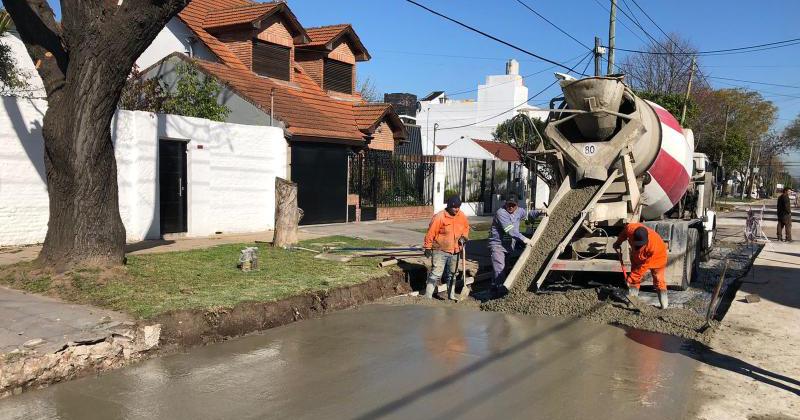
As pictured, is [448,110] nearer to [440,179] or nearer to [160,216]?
[440,179]

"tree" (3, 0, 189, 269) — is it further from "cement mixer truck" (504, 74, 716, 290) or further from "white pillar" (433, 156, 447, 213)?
"white pillar" (433, 156, 447, 213)

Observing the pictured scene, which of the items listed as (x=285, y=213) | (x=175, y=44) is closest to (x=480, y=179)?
(x=175, y=44)

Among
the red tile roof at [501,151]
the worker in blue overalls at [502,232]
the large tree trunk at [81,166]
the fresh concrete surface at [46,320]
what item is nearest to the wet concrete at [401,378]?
the fresh concrete surface at [46,320]

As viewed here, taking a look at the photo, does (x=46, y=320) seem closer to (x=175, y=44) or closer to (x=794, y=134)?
(x=175, y=44)

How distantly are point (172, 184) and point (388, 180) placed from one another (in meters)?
8.39

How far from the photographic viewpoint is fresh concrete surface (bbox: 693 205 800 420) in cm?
512

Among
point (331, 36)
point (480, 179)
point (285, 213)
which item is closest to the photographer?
point (285, 213)

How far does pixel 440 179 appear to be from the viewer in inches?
881

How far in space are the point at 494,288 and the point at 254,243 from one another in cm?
515

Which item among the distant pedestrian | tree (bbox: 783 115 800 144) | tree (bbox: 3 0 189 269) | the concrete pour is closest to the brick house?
tree (bbox: 3 0 189 269)

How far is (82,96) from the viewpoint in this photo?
307 inches

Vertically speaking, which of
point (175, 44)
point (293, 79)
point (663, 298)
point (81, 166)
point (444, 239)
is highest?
point (175, 44)

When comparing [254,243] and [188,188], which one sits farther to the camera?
[188,188]

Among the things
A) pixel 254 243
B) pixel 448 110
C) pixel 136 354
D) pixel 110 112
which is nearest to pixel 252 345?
pixel 136 354
